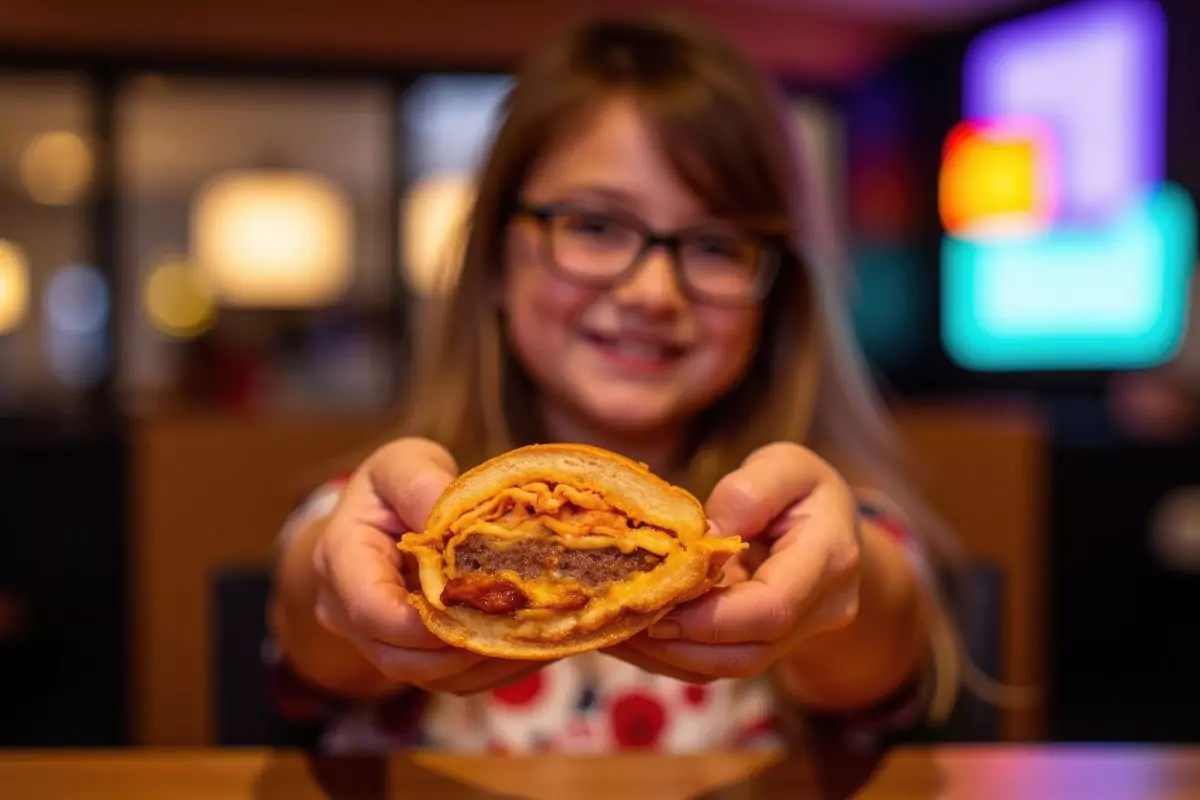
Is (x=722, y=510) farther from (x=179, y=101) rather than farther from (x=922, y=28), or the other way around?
(x=179, y=101)

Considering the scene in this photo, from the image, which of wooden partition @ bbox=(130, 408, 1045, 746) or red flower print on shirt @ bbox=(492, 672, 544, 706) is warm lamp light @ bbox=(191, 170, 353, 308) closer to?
wooden partition @ bbox=(130, 408, 1045, 746)

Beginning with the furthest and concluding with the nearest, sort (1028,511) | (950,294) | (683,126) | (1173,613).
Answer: (950,294) → (1173,613) → (1028,511) → (683,126)

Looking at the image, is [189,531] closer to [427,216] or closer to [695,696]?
[695,696]

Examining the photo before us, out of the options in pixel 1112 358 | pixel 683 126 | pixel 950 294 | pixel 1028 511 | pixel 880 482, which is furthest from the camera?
pixel 950 294

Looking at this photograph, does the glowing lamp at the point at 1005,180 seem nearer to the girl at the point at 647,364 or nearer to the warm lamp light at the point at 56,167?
the girl at the point at 647,364

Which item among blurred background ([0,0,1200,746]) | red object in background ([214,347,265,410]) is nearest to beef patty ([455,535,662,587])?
blurred background ([0,0,1200,746])

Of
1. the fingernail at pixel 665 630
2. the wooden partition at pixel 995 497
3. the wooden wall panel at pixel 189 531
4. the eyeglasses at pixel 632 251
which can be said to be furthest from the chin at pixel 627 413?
the wooden partition at pixel 995 497

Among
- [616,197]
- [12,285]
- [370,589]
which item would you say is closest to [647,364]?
[616,197]

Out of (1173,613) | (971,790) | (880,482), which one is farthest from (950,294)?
(971,790)
